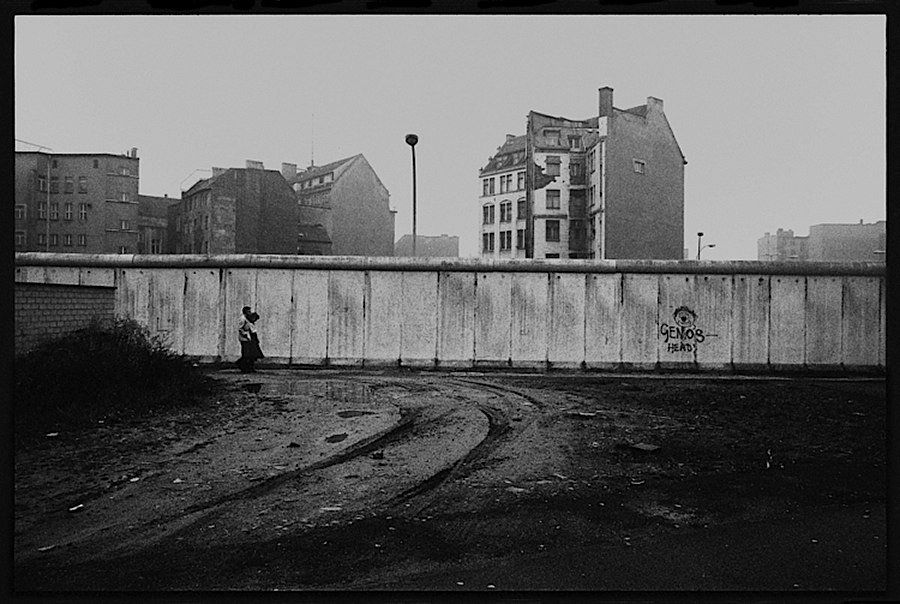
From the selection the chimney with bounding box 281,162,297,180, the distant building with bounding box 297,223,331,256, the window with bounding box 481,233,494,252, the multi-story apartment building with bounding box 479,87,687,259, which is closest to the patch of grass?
the multi-story apartment building with bounding box 479,87,687,259

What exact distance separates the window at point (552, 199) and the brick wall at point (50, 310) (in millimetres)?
26058

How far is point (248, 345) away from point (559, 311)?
18.0ft

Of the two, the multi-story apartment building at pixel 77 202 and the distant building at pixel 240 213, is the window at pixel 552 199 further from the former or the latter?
the multi-story apartment building at pixel 77 202

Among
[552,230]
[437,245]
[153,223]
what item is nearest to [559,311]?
[437,245]

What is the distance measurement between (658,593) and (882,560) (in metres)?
1.72

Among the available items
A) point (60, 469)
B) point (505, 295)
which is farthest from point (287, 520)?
point (505, 295)

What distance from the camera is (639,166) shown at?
27.4 metres

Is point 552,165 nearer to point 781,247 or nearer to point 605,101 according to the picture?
point 605,101

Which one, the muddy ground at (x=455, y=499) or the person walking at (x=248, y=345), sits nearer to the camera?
the muddy ground at (x=455, y=499)

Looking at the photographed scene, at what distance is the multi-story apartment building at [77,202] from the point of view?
7.73m

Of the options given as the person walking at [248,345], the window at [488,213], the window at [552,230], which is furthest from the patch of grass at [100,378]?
the window at [552,230]

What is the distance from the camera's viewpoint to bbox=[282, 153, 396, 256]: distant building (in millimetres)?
28312

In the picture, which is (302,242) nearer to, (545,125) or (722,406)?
(545,125)

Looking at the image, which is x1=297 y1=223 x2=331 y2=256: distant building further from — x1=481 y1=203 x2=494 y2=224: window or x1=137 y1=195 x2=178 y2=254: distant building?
x1=481 y1=203 x2=494 y2=224: window
